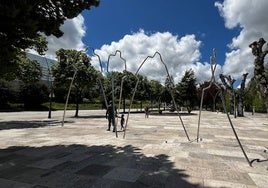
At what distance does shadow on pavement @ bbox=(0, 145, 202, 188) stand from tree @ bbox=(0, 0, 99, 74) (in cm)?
288

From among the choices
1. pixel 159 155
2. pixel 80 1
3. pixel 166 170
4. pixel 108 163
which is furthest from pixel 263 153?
pixel 80 1

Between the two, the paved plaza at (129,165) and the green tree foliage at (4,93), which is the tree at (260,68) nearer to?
the paved plaza at (129,165)

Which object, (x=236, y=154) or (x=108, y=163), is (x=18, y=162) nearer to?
(x=108, y=163)

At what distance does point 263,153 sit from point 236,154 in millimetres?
1065

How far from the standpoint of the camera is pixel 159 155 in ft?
24.6

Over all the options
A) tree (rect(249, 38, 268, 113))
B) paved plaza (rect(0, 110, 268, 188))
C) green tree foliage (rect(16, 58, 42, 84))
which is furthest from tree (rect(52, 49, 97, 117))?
tree (rect(249, 38, 268, 113))

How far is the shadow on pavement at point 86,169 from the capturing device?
199 inches

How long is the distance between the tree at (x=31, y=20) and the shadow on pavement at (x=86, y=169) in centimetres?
288

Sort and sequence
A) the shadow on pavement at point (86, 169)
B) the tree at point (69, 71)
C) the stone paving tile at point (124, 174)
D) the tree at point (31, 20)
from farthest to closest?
the tree at point (69, 71) → the tree at point (31, 20) → the stone paving tile at point (124, 174) → the shadow on pavement at point (86, 169)

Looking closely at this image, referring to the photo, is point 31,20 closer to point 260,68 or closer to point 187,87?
point 260,68

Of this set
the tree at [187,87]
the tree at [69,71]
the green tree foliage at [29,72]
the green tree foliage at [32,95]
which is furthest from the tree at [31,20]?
the green tree foliage at [32,95]

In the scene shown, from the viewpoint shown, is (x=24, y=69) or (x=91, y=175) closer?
(x=91, y=175)

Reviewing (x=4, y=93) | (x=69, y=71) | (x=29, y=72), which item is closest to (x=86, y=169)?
(x=29, y=72)

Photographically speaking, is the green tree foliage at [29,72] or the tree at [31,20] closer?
the tree at [31,20]
